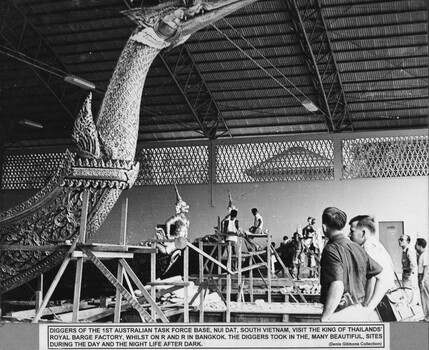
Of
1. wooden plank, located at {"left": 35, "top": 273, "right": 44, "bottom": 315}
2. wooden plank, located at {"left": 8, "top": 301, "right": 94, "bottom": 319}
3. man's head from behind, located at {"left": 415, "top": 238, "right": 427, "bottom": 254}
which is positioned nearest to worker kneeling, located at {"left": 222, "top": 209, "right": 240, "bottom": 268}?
wooden plank, located at {"left": 8, "top": 301, "right": 94, "bottom": 319}

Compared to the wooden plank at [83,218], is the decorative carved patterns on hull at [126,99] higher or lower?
higher

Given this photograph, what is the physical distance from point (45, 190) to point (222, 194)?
1819 millimetres

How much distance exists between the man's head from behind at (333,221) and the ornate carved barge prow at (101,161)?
1989mm

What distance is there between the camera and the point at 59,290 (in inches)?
279

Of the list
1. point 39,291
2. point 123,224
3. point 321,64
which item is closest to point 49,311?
point 39,291

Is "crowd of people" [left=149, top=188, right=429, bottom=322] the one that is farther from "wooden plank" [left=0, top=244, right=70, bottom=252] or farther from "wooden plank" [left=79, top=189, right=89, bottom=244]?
"wooden plank" [left=0, top=244, right=70, bottom=252]

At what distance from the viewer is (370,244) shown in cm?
690

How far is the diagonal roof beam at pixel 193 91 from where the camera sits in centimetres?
737

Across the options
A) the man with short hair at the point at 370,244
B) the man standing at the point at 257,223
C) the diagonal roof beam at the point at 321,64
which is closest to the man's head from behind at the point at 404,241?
the man with short hair at the point at 370,244

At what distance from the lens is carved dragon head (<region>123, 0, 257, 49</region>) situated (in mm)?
7199

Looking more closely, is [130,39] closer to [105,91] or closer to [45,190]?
[105,91]

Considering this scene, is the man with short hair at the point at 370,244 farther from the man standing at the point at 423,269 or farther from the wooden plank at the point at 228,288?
the wooden plank at the point at 228,288

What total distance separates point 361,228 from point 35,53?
377 centimetres

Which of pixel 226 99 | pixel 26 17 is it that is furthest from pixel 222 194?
pixel 26 17
